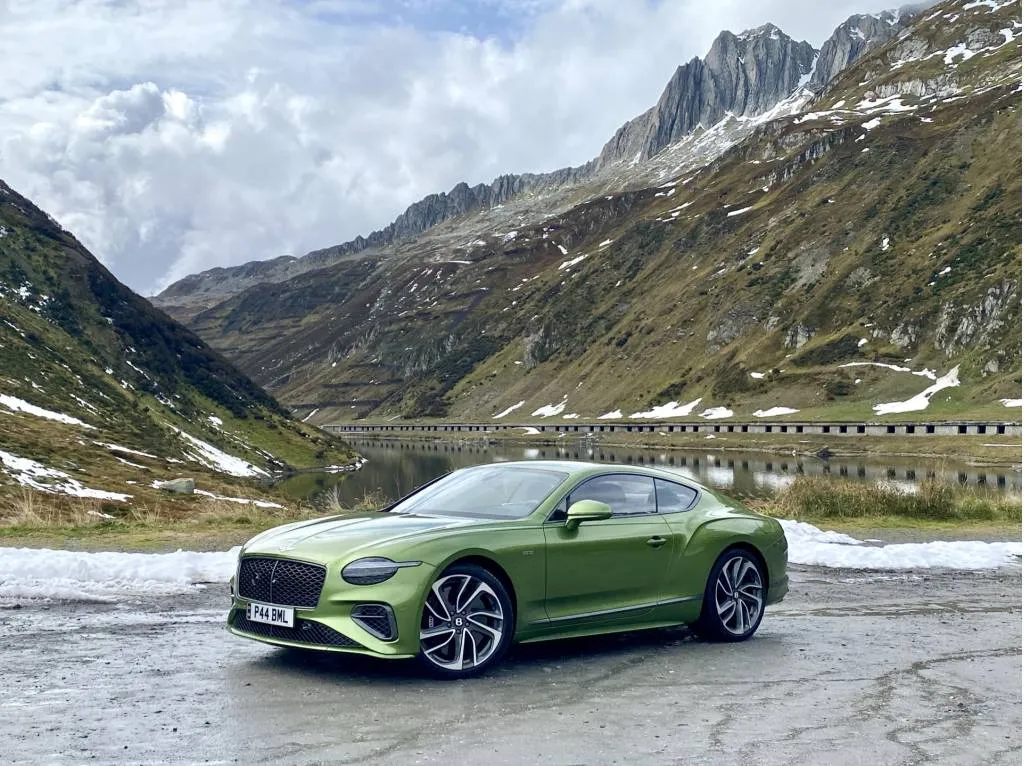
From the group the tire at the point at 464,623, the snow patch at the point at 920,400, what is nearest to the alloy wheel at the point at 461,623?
the tire at the point at 464,623

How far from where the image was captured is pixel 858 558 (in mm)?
16906

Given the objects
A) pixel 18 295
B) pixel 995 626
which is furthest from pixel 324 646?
pixel 18 295

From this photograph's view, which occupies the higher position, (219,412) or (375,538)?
(219,412)

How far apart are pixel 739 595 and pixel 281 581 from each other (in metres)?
4.75

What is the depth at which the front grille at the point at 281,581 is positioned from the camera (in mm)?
8664

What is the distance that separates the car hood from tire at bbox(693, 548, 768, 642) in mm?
2785

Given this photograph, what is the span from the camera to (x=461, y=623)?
8797 millimetres

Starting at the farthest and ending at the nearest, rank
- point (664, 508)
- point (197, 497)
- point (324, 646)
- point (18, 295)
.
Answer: point (18, 295)
point (197, 497)
point (664, 508)
point (324, 646)

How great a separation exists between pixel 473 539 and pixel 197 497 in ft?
125

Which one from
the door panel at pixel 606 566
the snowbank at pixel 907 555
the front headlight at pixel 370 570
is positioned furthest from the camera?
the snowbank at pixel 907 555

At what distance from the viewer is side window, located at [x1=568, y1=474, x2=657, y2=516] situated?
10.3 m

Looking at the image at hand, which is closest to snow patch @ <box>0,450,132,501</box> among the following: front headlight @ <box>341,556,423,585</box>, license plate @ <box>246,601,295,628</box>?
license plate @ <box>246,601,295,628</box>

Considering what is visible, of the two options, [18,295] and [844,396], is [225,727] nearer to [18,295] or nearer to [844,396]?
[18,295]

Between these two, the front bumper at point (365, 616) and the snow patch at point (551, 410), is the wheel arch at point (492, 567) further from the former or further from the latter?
the snow patch at point (551, 410)
